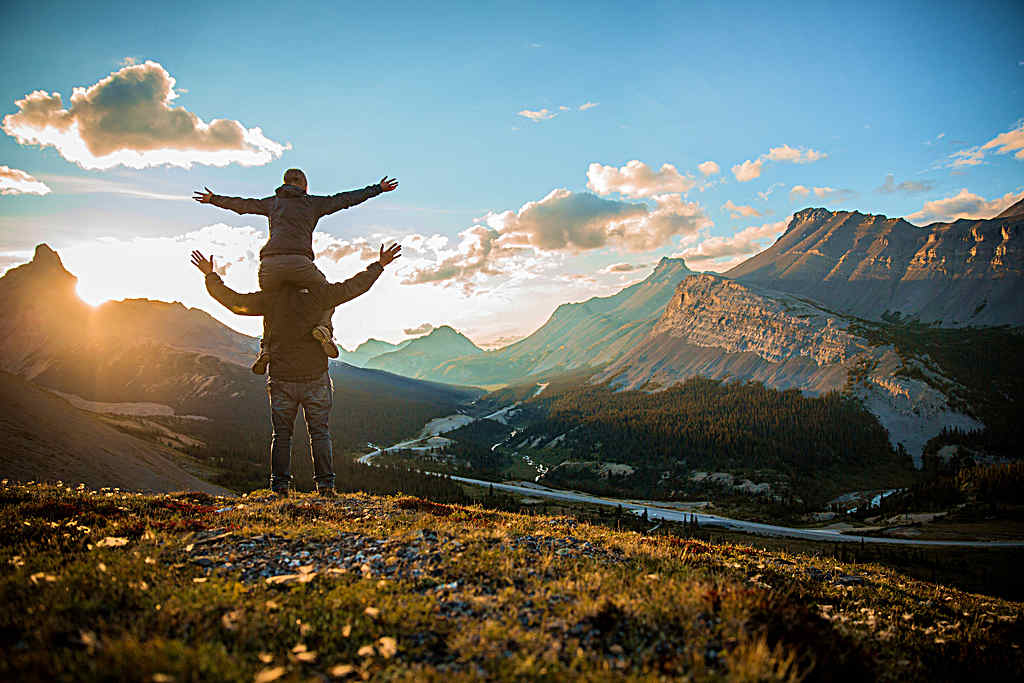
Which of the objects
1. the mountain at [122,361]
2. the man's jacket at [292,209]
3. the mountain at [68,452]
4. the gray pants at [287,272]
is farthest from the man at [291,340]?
the mountain at [122,361]

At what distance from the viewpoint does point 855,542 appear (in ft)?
176

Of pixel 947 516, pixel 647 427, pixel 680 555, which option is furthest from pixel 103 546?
pixel 647 427

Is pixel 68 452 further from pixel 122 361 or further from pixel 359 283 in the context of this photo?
pixel 122 361

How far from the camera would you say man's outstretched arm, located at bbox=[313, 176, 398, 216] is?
48.3 ft

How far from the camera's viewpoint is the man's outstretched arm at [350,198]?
14.7 meters

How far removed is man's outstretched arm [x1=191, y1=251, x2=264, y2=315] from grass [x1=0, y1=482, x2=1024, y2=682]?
6756 millimetres

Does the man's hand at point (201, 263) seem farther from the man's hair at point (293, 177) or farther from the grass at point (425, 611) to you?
the grass at point (425, 611)

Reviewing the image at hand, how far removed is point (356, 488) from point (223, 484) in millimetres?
20982

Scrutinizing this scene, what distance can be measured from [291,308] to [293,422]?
4188 millimetres

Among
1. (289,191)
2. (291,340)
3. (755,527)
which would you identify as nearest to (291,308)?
(291,340)

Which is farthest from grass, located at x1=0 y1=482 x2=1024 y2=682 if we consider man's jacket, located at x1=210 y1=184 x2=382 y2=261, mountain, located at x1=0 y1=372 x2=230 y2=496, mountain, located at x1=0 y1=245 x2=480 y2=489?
mountain, located at x1=0 y1=245 x2=480 y2=489

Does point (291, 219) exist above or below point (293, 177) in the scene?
below

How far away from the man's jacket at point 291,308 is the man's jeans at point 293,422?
0.53 metres

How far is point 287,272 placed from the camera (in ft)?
49.4
